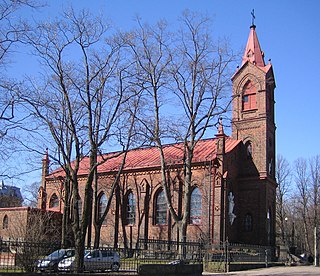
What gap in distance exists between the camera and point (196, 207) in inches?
1491

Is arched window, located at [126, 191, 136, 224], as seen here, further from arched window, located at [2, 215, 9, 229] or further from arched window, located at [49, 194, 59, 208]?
arched window, located at [2, 215, 9, 229]

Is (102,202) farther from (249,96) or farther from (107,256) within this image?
(107,256)

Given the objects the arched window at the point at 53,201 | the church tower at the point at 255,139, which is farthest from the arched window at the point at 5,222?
the church tower at the point at 255,139

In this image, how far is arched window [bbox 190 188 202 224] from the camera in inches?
1475

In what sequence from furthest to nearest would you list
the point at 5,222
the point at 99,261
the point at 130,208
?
the point at 5,222
the point at 130,208
the point at 99,261

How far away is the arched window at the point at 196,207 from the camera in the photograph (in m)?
37.5

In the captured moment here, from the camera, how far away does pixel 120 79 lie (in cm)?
2206

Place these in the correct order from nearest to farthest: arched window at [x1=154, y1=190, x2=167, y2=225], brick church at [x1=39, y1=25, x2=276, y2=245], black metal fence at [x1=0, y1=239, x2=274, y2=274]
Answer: black metal fence at [x1=0, y1=239, x2=274, y2=274]
brick church at [x1=39, y1=25, x2=276, y2=245]
arched window at [x1=154, y1=190, x2=167, y2=225]

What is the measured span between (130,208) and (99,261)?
26.1m

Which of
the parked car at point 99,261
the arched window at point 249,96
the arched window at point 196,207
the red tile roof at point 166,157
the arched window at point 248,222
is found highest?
the arched window at point 249,96

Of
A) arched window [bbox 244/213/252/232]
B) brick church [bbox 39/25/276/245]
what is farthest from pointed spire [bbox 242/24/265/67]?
arched window [bbox 244/213/252/232]

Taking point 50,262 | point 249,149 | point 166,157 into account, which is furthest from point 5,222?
point 50,262

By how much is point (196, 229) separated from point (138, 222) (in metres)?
6.67

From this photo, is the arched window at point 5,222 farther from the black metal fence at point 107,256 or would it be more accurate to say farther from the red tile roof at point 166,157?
the black metal fence at point 107,256
